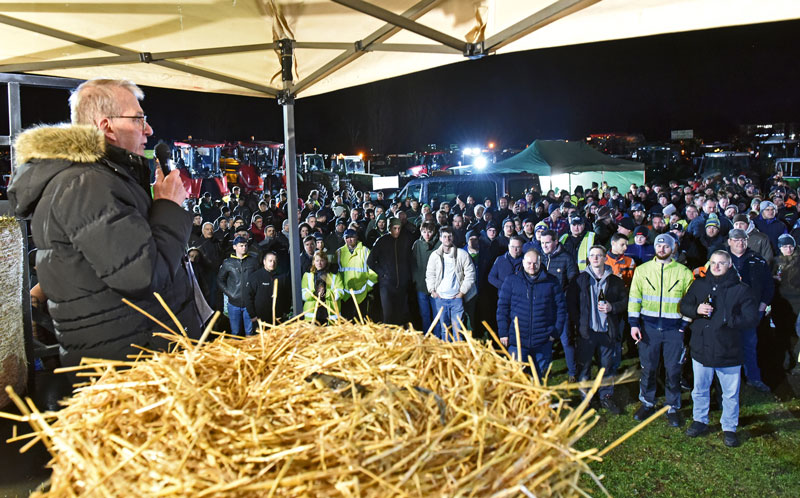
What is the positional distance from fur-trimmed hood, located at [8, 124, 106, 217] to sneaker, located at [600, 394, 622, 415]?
5.48 meters

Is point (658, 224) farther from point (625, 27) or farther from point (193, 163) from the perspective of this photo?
point (193, 163)

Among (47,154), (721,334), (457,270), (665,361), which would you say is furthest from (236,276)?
(721,334)

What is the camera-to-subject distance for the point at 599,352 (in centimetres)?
612

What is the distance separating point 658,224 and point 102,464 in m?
9.18

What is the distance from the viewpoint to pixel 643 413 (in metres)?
5.52

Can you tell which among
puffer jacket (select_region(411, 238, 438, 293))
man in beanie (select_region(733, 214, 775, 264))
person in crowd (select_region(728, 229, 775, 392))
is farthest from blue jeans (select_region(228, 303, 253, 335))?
man in beanie (select_region(733, 214, 775, 264))

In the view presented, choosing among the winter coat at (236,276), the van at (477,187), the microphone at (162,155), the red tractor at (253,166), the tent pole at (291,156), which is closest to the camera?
the microphone at (162,155)

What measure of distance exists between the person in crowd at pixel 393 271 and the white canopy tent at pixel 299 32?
3.20 metres

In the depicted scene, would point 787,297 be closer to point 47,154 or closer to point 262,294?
point 262,294

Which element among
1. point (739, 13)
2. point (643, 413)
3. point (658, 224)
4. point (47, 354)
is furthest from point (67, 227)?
point (658, 224)

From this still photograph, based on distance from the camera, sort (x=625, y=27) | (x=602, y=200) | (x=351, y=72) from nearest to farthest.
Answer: (x=625, y=27) → (x=351, y=72) → (x=602, y=200)

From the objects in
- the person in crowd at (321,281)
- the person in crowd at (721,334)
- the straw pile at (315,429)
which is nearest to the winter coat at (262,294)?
the person in crowd at (321,281)

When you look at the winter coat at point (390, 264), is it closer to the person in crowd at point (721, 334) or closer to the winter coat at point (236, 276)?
the winter coat at point (236, 276)

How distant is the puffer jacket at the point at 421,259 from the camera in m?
8.05
